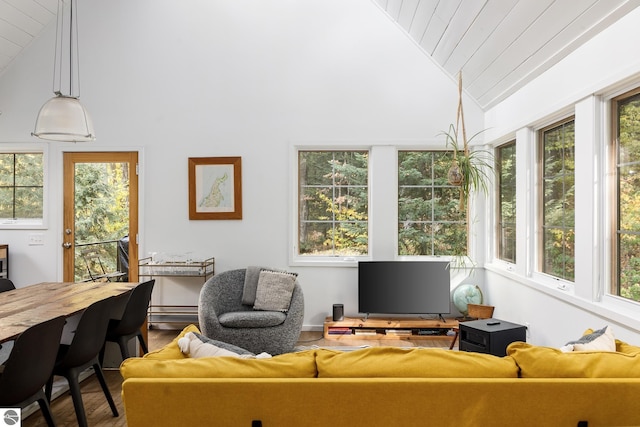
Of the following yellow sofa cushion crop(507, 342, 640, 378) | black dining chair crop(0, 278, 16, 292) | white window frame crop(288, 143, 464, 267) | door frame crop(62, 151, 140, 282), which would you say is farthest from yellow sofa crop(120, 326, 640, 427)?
door frame crop(62, 151, 140, 282)

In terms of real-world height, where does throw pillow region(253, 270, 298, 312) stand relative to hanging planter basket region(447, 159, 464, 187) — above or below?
below

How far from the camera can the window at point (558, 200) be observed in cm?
361

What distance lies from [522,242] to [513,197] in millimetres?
580

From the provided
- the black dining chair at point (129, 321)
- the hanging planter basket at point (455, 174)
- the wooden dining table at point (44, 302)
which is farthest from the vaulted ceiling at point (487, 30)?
the black dining chair at point (129, 321)

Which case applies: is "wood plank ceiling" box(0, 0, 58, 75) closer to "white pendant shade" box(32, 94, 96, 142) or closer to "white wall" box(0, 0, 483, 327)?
"white wall" box(0, 0, 483, 327)

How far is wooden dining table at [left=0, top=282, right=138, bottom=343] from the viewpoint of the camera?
261cm

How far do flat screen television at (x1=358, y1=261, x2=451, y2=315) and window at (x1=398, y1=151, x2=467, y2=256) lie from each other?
1.41ft

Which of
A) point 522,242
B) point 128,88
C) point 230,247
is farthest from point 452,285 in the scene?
point 128,88

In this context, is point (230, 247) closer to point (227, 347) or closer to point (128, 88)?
point (128, 88)

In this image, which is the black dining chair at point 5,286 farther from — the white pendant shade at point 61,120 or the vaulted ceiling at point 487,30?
the vaulted ceiling at point 487,30

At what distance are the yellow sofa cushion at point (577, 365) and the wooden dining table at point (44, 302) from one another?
92.5 inches

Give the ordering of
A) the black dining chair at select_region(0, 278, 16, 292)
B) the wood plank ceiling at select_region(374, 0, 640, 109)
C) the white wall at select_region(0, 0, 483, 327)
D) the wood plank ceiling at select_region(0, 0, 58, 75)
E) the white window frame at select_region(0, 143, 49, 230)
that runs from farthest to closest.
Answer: the white window frame at select_region(0, 143, 49, 230), the white wall at select_region(0, 0, 483, 327), the wood plank ceiling at select_region(0, 0, 58, 75), the black dining chair at select_region(0, 278, 16, 292), the wood plank ceiling at select_region(374, 0, 640, 109)

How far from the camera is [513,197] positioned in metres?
4.70

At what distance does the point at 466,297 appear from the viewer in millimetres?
5059
